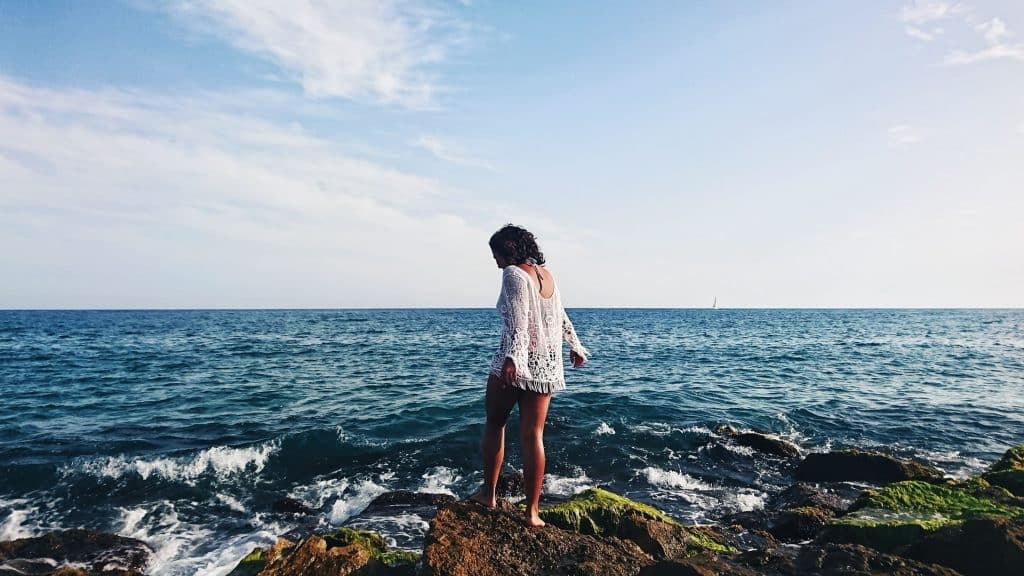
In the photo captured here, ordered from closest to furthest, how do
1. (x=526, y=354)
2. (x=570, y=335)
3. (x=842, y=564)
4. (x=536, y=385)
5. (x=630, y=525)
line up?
(x=842, y=564) → (x=526, y=354) → (x=536, y=385) → (x=570, y=335) → (x=630, y=525)

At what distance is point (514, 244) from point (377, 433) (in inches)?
385

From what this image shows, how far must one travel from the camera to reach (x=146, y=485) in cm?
932

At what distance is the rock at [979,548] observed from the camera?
4.01 meters

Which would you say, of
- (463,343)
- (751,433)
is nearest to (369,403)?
(751,433)

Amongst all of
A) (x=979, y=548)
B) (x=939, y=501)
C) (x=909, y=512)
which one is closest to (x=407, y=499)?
(x=909, y=512)

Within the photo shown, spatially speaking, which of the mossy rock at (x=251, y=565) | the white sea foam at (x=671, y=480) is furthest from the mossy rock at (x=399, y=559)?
the white sea foam at (x=671, y=480)

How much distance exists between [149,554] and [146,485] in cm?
305

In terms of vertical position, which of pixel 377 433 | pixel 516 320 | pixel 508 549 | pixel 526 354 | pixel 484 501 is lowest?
pixel 377 433

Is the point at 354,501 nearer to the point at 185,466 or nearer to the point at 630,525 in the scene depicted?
the point at 185,466

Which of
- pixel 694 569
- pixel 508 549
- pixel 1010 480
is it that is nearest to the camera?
pixel 694 569

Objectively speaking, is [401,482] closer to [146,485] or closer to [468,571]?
[146,485]

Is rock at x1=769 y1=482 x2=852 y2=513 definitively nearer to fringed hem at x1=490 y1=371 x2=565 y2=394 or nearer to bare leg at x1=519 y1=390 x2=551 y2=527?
bare leg at x1=519 y1=390 x2=551 y2=527

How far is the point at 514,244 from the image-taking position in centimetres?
439

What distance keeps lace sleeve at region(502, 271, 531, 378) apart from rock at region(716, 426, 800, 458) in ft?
31.6
